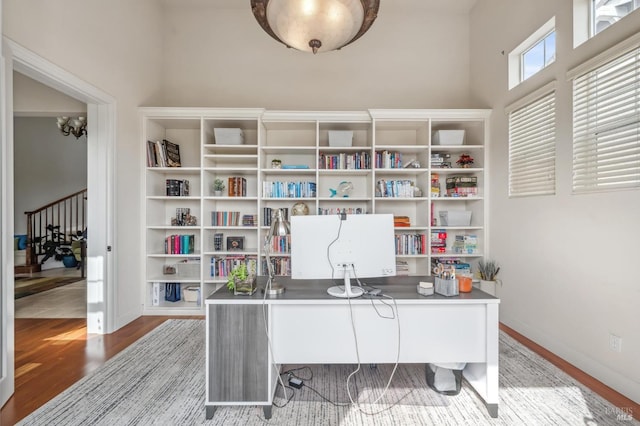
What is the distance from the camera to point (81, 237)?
6109 millimetres

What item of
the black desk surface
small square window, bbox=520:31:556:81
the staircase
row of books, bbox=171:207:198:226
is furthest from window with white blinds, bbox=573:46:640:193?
the staircase

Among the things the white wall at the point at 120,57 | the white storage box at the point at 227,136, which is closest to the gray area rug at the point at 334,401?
the white wall at the point at 120,57

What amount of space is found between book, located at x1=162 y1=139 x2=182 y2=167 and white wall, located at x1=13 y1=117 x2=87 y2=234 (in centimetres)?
506

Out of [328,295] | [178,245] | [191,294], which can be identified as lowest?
[191,294]

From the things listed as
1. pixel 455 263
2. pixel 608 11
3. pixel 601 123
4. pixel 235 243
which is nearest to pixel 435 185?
pixel 455 263

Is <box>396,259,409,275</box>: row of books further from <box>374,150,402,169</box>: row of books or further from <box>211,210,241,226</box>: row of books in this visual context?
<box>211,210,241,226</box>: row of books

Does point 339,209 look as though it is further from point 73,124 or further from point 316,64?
point 73,124

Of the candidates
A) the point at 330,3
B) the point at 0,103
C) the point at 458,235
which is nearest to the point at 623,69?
the point at 330,3

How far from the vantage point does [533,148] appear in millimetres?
2779

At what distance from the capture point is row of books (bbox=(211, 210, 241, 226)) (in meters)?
3.64

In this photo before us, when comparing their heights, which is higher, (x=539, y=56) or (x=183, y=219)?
(x=539, y=56)

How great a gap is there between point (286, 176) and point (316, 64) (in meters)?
1.54

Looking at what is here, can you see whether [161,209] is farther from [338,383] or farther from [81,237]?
[81,237]

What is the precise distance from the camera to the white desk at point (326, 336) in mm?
1667
